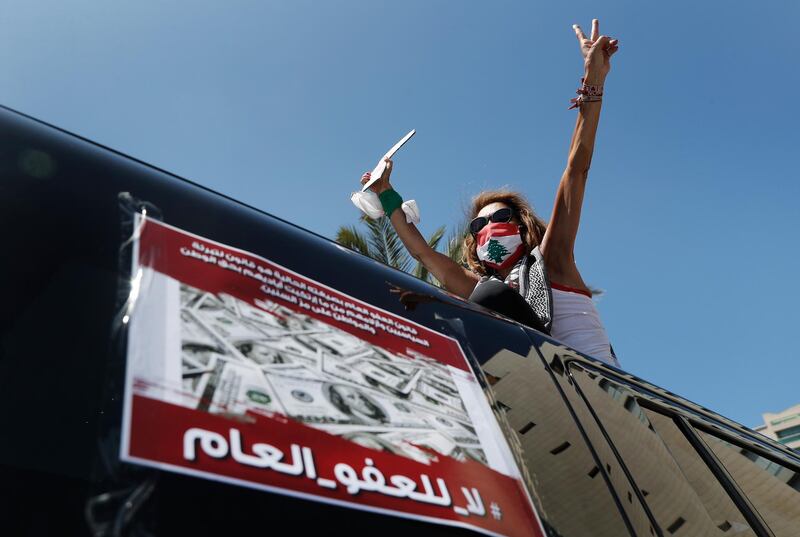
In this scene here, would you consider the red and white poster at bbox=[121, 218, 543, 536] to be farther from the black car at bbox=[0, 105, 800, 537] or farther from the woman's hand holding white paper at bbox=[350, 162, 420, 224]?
the woman's hand holding white paper at bbox=[350, 162, 420, 224]

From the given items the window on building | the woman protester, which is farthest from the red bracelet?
the window on building

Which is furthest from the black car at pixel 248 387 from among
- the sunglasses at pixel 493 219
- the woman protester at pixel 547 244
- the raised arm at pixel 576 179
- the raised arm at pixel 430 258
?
the raised arm at pixel 430 258

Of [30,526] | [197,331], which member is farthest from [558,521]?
[30,526]

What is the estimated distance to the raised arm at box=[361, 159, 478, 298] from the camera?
320cm

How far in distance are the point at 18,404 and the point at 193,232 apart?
364mm

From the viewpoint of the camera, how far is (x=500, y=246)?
2766 mm

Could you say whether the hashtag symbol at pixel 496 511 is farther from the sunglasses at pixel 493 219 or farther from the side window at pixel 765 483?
the sunglasses at pixel 493 219

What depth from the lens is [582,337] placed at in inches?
89.0

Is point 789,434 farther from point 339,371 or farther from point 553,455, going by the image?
point 339,371

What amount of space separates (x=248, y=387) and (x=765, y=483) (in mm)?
1279

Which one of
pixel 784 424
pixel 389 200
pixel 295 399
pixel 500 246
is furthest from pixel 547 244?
pixel 784 424

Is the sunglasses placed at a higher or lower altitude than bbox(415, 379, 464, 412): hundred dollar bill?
higher

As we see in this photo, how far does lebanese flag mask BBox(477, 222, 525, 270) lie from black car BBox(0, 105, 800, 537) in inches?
56.2

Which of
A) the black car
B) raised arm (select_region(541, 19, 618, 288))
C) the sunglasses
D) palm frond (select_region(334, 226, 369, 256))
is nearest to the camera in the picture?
the black car
